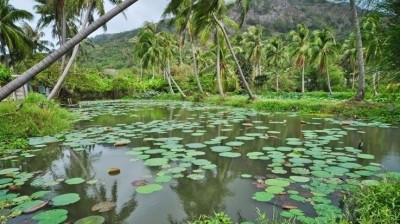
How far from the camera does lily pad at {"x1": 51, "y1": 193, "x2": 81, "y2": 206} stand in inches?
133

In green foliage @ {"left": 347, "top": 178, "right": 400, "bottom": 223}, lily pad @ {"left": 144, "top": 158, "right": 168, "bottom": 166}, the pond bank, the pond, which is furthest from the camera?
the pond bank

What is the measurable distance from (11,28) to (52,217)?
22.1m

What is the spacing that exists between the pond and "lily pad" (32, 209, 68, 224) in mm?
20

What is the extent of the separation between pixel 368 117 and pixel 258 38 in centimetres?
2561

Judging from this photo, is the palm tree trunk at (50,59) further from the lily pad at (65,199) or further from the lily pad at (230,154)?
the lily pad at (230,154)

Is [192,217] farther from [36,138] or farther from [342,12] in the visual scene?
[342,12]

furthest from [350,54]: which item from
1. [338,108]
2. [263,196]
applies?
[263,196]

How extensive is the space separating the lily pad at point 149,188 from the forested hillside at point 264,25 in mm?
28917

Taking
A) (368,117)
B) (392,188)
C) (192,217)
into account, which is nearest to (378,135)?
(368,117)

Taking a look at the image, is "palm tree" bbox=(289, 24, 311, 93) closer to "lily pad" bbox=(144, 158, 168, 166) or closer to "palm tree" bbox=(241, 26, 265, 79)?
"palm tree" bbox=(241, 26, 265, 79)

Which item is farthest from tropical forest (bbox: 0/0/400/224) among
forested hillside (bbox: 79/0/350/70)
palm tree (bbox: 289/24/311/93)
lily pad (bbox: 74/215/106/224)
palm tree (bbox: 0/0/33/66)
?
forested hillside (bbox: 79/0/350/70)

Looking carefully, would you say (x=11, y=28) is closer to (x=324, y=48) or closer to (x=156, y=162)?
(x=156, y=162)

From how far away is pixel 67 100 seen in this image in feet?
68.3

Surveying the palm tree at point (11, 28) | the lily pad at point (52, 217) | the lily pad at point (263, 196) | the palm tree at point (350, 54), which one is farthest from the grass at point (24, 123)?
the palm tree at point (350, 54)
